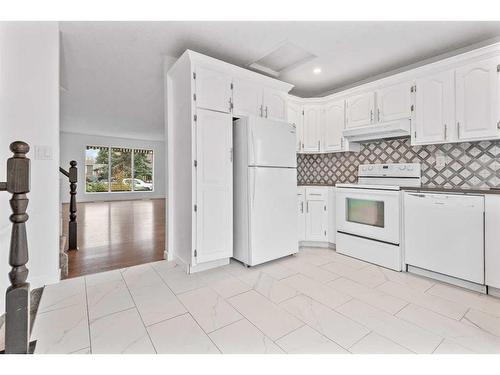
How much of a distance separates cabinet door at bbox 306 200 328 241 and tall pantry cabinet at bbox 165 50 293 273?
1.30 meters

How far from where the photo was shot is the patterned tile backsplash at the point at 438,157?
8.38ft

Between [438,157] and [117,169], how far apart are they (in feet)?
31.6

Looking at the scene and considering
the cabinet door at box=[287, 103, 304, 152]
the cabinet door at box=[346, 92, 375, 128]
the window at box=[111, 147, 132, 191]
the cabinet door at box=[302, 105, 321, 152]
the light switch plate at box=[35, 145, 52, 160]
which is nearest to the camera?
the light switch plate at box=[35, 145, 52, 160]

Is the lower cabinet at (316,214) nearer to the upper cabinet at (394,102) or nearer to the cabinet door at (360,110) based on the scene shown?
the cabinet door at (360,110)

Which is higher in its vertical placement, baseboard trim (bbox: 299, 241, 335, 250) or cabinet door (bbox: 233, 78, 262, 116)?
cabinet door (bbox: 233, 78, 262, 116)

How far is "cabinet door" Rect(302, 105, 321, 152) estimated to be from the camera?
12.5 ft

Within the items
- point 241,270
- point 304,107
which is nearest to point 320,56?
point 304,107

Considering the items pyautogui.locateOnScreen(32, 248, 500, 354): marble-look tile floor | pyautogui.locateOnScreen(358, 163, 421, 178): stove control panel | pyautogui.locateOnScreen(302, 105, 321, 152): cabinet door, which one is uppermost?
pyautogui.locateOnScreen(302, 105, 321, 152): cabinet door

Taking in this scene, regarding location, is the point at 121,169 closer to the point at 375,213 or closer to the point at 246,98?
the point at 246,98

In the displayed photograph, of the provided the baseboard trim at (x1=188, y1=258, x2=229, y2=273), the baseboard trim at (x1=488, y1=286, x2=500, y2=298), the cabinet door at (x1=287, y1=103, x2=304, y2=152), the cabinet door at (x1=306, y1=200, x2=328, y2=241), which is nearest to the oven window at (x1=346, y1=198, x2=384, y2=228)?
the cabinet door at (x1=306, y1=200, x2=328, y2=241)

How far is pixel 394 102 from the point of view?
9.84 ft

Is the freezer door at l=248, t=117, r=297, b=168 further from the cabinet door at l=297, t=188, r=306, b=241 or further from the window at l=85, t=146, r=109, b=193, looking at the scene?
the window at l=85, t=146, r=109, b=193
